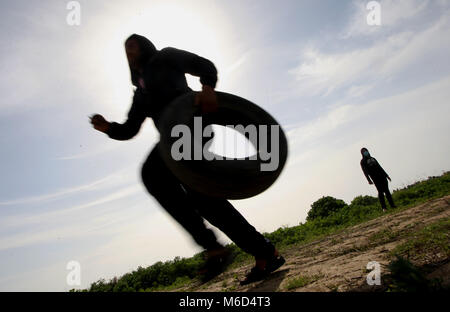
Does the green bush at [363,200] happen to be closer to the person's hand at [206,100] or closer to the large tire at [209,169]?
the large tire at [209,169]

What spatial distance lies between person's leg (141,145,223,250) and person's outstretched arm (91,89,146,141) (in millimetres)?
566

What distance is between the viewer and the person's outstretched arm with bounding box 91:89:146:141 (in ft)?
9.25

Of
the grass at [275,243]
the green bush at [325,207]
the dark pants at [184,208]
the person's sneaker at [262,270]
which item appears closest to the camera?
the dark pants at [184,208]

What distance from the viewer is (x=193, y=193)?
7.53 ft

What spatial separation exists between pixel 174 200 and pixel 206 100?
0.92m

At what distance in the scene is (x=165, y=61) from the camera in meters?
2.56

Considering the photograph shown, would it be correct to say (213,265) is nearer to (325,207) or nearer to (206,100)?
(206,100)

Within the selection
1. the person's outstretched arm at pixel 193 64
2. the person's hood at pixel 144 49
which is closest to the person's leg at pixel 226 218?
the person's outstretched arm at pixel 193 64

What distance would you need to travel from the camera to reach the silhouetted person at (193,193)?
2330 mm

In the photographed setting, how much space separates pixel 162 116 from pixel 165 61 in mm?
615

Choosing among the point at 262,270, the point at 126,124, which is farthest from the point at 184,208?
the point at 126,124

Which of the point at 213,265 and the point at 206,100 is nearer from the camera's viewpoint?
the point at 206,100
